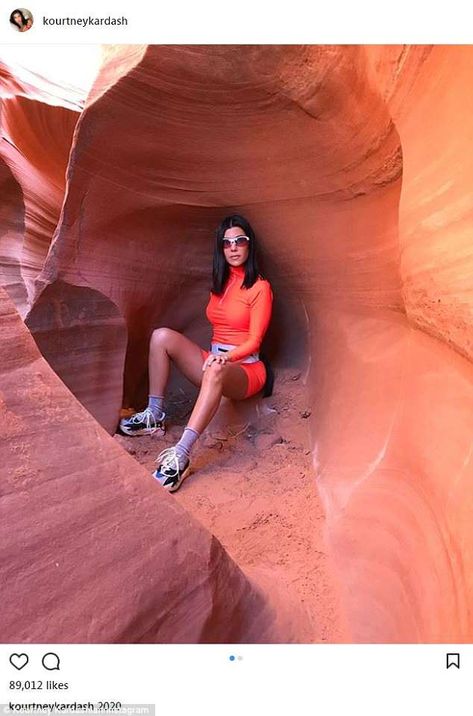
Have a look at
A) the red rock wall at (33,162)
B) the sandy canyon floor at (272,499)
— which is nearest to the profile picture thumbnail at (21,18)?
the sandy canyon floor at (272,499)

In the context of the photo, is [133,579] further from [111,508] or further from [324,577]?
[324,577]

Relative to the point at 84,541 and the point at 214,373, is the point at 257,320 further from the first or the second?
the point at 84,541

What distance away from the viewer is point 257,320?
1.33 m

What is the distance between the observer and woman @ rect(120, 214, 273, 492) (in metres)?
1.31

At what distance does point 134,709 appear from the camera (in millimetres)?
492

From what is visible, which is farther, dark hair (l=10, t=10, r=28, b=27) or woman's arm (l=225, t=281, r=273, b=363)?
woman's arm (l=225, t=281, r=273, b=363)

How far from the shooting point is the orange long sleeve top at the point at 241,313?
1.31m

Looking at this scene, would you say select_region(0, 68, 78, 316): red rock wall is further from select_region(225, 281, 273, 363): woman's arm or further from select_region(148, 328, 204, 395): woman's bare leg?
select_region(225, 281, 273, 363): woman's arm

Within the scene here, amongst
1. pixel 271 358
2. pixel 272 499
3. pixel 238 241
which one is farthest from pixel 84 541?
pixel 271 358

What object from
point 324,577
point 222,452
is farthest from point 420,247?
point 222,452

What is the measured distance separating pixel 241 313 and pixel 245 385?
0.20 m

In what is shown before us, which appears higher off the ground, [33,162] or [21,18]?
[33,162]

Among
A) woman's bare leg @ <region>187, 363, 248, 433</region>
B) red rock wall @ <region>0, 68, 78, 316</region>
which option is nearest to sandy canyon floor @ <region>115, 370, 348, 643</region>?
woman's bare leg @ <region>187, 363, 248, 433</region>

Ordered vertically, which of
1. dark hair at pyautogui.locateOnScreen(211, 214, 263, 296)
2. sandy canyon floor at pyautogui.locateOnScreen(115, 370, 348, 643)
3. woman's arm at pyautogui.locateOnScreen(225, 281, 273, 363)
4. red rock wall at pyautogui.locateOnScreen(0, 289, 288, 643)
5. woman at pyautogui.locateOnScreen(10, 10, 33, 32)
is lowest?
sandy canyon floor at pyautogui.locateOnScreen(115, 370, 348, 643)
